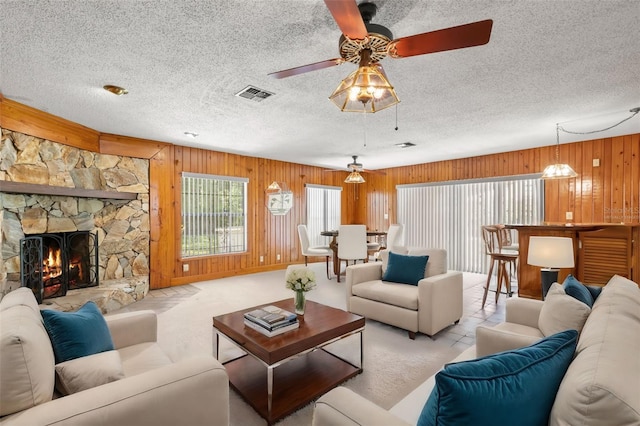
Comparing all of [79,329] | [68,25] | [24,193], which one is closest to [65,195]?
[24,193]

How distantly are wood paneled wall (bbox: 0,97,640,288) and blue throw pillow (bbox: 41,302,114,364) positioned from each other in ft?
9.75

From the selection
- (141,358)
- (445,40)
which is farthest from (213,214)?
(445,40)

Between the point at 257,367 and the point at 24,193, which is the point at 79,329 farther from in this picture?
the point at 24,193

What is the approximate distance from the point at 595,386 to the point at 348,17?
1.60 meters

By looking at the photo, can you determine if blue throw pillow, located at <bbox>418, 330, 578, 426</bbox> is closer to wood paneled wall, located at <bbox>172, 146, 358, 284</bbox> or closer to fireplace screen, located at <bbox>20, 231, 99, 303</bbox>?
fireplace screen, located at <bbox>20, 231, 99, 303</bbox>

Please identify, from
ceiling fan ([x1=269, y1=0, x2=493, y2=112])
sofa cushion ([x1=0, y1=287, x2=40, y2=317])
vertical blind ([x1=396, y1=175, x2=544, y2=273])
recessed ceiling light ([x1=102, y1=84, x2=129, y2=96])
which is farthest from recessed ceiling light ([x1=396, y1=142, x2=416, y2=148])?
sofa cushion ([x1=0, y1=287, x2=40, y2=317])

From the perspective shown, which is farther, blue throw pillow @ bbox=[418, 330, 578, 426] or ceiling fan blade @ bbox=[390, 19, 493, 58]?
ceiling fan blade @ bbox=[390, 19, 493, 58]

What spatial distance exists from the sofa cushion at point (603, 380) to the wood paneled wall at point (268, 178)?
4775mm

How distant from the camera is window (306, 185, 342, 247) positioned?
299 inches

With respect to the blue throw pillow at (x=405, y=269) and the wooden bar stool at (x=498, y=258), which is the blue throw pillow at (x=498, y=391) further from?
the wooden bar stool at (x=498, y=258)

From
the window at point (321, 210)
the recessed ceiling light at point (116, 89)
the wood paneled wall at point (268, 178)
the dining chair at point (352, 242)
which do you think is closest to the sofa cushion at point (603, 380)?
the recessed ceiling light at point (116, 89)

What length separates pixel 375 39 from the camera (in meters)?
1.69

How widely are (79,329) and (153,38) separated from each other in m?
1.87

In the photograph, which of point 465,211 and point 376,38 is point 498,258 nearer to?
point 465,211
